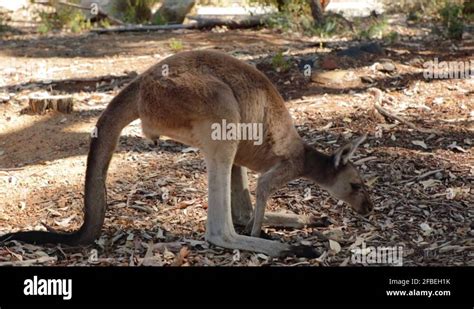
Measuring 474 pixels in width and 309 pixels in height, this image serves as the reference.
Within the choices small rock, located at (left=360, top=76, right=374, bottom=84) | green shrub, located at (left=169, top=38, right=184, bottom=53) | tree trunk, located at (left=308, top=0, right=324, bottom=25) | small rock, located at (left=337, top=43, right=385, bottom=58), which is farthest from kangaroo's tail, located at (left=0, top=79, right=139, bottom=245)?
tree trunk, located at (left=308, top=0, right=324, bottom=25)

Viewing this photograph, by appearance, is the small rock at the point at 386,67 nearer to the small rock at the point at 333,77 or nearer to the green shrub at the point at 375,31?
the small rock at the point at 333,77

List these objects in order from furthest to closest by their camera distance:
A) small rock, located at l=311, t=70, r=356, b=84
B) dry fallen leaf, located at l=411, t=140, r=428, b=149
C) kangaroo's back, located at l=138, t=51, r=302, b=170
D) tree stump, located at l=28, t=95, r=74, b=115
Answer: small rock, located at l=311, t=70, r=356, b=84 < tree stump, located at l=28, t=95, r=74, b=115 < dry fallen leaf, located at l=411, t=140, r=428, b=149 < kangaroo's back, located at l=138, t=51, r=302, b=170

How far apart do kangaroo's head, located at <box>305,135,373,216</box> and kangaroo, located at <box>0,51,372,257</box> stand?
0.27 m

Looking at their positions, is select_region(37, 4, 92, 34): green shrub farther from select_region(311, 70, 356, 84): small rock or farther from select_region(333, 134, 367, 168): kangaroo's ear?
select_region(333, 134, 367, 168): kangaroo's ear

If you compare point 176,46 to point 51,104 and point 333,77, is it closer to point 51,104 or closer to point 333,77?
point 333,77

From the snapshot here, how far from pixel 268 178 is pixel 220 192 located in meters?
0.50

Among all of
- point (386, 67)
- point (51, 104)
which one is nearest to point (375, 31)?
point (386, 67)

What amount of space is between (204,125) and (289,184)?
69.2 inches

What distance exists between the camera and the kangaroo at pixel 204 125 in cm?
500

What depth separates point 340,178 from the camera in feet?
18.9

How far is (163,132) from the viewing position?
507 cm

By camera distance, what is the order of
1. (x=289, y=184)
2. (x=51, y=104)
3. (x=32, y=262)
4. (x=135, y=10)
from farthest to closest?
(x=135, y=10), (x=51, y=104), (x=289, y=184), (x=32, y=262)

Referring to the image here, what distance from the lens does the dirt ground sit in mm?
5203

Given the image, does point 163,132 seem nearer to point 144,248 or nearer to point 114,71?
point 144,248
